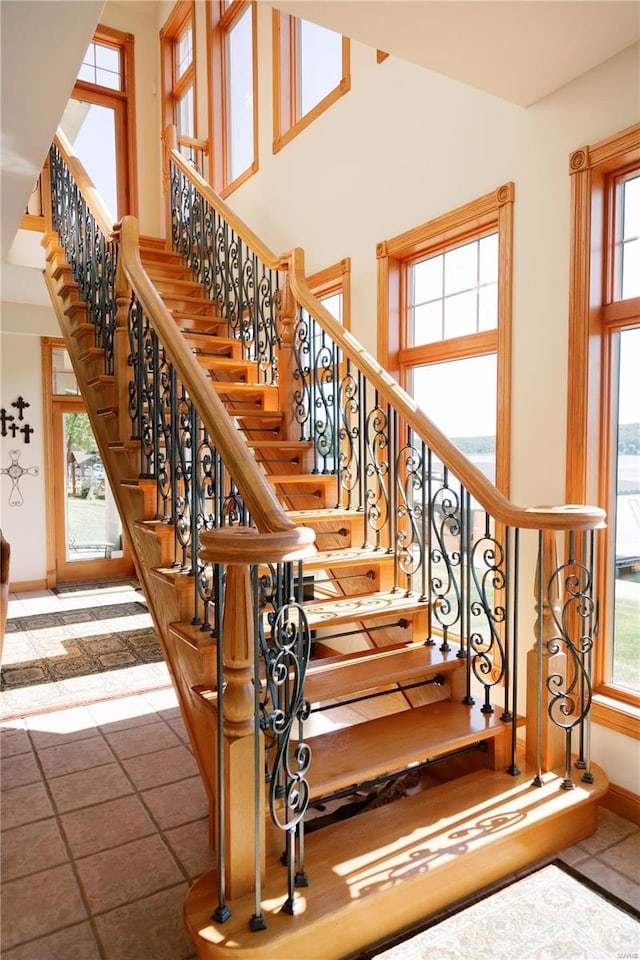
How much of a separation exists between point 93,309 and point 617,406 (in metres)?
2.94

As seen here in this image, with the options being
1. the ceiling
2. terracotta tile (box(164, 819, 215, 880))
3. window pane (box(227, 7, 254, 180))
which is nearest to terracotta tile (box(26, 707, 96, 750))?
terracotta tile (box(164, 819, 215, 880))

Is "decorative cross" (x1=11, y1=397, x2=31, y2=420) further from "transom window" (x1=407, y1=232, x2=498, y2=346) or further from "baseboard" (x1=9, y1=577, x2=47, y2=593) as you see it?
"transom window" (x1=407, y1=232, x2=498, y2=346)

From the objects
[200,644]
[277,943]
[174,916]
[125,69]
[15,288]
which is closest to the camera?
[277,943]

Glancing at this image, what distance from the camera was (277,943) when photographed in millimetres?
1622

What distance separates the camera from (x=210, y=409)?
2178 millimetres

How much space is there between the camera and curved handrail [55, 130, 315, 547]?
1.80 metres

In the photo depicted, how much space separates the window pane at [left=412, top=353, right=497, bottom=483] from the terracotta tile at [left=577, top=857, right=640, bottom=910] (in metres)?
1.70

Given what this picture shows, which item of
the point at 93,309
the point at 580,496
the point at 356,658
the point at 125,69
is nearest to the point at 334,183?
the point at 93,309

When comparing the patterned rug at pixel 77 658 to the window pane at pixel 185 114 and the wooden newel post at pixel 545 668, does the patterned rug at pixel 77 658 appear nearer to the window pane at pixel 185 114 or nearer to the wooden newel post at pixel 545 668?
the wooden newel post at pixel 545 668

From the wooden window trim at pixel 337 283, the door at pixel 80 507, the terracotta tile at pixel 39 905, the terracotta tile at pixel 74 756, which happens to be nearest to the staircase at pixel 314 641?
the wooden window trim at pixel 337 283

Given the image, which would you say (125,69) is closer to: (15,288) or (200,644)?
(15,288)

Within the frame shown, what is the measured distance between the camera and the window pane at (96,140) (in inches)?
279

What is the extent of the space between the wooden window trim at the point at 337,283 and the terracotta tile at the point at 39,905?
328cm

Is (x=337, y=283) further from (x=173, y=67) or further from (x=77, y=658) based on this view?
(x=173, y=67)
